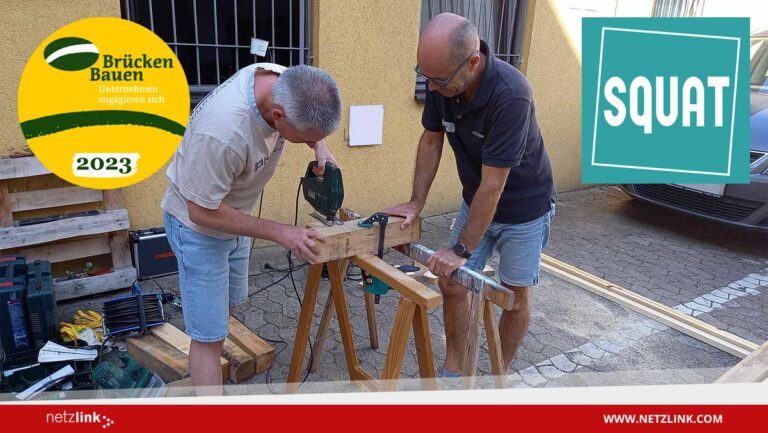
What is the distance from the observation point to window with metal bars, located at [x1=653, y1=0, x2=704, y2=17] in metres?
7.35

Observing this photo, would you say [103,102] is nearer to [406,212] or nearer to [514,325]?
[406,212]

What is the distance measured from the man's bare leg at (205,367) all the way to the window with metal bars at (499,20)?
12.5 ft

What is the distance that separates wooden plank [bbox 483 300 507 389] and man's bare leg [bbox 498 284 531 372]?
97 millimetres

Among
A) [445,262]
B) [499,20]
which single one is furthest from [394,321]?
[499,20]

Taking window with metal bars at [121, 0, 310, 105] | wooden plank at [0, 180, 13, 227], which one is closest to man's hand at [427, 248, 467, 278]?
window with metal bars at [121, 0, 310, 105]

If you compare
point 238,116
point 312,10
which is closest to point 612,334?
point 238,116

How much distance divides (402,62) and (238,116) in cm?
331

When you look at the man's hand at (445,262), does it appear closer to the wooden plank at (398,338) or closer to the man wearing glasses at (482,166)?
the man wearing glasses at (482,166)

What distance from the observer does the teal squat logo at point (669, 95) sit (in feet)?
19.4

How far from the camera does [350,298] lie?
13.7 ft

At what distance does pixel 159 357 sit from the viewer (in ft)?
10.1

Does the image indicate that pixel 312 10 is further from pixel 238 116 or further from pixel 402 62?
pixel 238 116

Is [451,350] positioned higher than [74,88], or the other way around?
[74,88]
